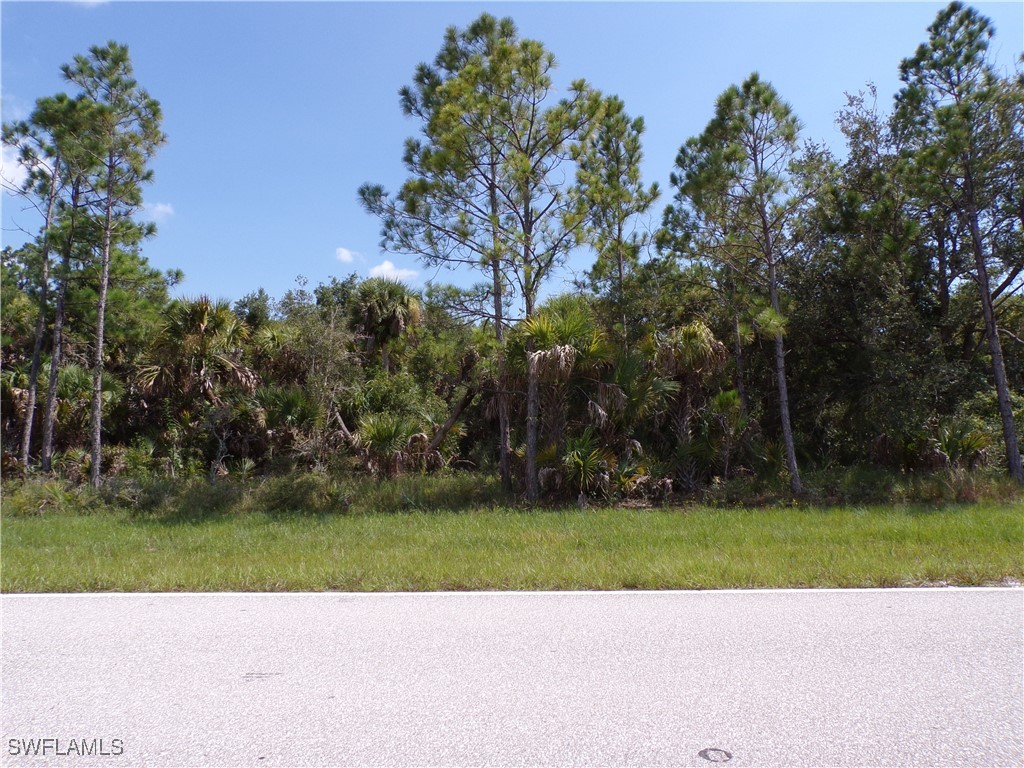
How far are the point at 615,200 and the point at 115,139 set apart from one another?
465 inches

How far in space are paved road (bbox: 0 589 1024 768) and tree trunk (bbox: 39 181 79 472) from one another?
11.6 meters

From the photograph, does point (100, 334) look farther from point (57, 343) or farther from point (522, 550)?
point (522, 550)

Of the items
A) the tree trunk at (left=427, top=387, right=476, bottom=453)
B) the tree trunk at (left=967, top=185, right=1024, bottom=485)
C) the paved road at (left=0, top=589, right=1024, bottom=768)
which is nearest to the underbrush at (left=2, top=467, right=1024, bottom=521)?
the tree trunk at (left=967, top=185, right=1024, bottom=485)

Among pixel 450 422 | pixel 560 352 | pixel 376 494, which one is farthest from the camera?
pixel 450 422

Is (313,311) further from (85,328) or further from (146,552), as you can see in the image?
(146,552)

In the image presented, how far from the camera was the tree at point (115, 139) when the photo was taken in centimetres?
1549

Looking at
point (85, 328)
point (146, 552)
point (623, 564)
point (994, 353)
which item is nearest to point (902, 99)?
point (994, 353)

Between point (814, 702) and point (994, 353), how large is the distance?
530 inches

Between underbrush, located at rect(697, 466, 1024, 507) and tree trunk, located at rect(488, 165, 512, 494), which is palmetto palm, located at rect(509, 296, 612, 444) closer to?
tree trunk, located at rect(488, 165, 512, 494)

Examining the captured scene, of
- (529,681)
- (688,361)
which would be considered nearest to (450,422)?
(688,361)

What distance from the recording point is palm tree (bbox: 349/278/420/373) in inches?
825

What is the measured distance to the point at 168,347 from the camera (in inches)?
650

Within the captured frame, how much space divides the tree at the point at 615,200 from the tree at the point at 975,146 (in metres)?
5.81

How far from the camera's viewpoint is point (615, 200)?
49.8 feet
